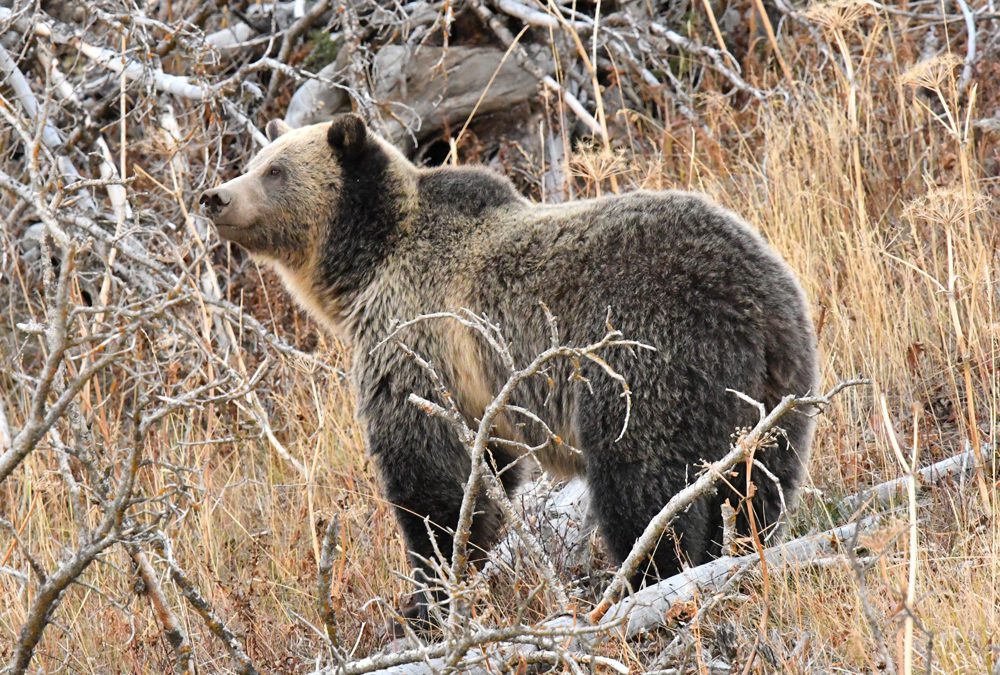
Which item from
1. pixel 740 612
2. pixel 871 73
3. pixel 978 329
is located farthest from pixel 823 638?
pixel 871 73

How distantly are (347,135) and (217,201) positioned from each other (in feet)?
2.06

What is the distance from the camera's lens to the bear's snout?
16.6ft

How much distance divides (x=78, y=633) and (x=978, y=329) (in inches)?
166

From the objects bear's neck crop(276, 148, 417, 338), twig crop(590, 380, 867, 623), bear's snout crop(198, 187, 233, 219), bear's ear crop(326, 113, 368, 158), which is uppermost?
bear's ear crop(326, 113, 368, 158)

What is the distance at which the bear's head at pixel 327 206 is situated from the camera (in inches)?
204

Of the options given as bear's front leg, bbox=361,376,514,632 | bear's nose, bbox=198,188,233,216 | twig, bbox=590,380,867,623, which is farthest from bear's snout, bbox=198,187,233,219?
twig, bbox=590,380,867,623

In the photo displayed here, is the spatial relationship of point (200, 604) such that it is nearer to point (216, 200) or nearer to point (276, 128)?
point (216, 200)

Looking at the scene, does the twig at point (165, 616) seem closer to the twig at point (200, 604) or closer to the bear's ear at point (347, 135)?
the twig at point (200, 604)

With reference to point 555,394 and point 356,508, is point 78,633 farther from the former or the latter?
point 555,394

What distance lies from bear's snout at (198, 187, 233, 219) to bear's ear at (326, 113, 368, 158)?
1.73 feet

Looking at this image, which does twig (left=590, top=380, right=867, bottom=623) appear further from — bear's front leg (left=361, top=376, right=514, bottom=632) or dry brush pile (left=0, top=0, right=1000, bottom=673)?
bear's front leg (left=361, top=376, right=514, bottom=632)

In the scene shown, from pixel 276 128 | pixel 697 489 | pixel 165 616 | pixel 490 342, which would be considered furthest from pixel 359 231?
pixel 697 489

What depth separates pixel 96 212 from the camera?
7.52 meters

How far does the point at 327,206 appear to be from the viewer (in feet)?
17.4
